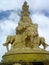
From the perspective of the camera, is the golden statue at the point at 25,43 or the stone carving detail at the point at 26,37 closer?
the golden statue at the point at 25,43

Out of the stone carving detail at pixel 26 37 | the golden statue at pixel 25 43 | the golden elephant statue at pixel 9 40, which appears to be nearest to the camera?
the golden statue at pixel 25 43

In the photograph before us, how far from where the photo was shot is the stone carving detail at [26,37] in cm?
3525

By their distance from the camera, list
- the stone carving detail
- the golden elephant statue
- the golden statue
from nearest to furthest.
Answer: the golden statue
the stone carving detail
the golden elephant statue

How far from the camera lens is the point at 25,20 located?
3694 centimetres

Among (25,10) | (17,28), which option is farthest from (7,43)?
(25,10)

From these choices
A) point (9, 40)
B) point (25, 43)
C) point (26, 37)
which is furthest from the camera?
point (9, 40)

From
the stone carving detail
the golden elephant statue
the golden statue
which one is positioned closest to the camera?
the golden statue

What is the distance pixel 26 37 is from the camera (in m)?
35.3

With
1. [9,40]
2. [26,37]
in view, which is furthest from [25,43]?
[9,40]

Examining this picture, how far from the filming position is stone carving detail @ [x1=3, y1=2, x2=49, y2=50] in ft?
116

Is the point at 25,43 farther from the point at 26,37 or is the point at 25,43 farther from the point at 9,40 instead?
the point at 9,40

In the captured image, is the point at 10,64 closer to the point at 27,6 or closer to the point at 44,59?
the point at 44,59

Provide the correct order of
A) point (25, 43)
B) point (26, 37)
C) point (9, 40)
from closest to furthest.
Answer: point (26, 37)
point (25, 43)
point (9, 40)

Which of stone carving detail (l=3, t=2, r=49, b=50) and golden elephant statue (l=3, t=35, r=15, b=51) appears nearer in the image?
stone carving detail (l=3, t=2, r=49, b=50)
